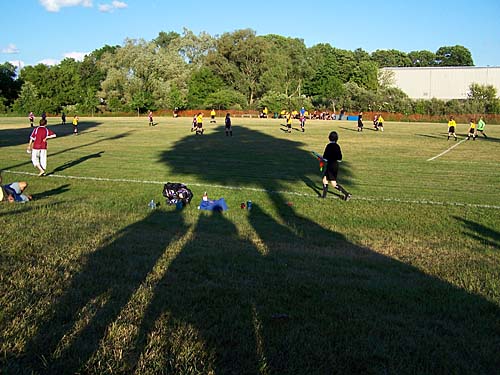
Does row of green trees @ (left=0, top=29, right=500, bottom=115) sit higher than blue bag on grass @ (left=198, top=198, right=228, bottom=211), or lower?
higher

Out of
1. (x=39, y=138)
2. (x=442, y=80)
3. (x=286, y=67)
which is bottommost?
(x=39, y=138)

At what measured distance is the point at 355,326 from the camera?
159 inches

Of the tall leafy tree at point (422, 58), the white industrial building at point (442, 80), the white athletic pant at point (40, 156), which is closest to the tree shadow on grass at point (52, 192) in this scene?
the white athletic pant at point (40, 156)

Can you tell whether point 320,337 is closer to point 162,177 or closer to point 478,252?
point 478,252

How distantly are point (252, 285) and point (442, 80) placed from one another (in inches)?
3641

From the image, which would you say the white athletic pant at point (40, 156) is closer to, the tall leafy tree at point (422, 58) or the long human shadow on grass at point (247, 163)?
the long human shadow on grass at point (247, 163)

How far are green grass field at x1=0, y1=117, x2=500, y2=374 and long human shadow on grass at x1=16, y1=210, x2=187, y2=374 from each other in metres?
0.02

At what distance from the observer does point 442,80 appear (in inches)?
3489

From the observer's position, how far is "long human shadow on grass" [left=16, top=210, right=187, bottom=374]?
3389mm

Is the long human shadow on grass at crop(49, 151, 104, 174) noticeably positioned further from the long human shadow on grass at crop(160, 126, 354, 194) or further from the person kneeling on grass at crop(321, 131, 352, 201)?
the person kneeling on grass at crop(321, 131, 352, 201)

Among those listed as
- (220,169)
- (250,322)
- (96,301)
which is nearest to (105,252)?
(96,301)

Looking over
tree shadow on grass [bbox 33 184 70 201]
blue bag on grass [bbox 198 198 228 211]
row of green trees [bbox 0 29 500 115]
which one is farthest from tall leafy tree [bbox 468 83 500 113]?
blue bag on grass [bbox 198 198 228 211]

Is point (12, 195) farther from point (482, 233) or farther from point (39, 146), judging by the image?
point (482, 233)

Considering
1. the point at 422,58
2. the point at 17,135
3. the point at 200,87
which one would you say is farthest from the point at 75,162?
the point at 422,58
